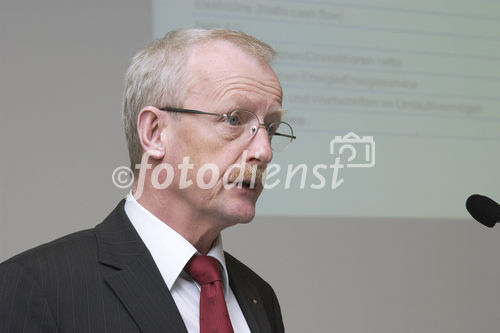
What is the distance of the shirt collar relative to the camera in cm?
169

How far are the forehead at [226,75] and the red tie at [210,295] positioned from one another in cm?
42

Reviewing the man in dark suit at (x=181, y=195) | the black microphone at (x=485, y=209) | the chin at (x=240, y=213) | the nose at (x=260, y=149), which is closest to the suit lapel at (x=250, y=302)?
the man in dark suit at (x=181, y=195)

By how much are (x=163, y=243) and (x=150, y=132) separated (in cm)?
29

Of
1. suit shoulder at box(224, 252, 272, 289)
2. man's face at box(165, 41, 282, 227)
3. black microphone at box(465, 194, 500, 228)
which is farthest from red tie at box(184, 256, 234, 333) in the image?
black microphone at box(465, 194, 500, 228)

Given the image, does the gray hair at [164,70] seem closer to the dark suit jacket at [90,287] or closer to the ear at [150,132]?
the ear at [150,132]

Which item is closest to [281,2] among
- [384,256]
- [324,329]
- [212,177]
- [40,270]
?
[384,256]

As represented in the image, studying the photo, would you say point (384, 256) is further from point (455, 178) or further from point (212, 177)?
point (212, 177)

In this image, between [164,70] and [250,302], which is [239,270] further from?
[164,70]

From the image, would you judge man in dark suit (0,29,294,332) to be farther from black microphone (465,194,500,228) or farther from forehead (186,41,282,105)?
black microphone (465,194,500,228)

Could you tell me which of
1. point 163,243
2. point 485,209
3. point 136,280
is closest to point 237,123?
point 163,243

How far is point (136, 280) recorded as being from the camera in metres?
1.62

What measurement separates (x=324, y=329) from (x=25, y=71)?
6.14 ft

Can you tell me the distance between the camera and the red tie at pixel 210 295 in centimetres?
164

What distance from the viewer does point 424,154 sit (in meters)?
3.57
